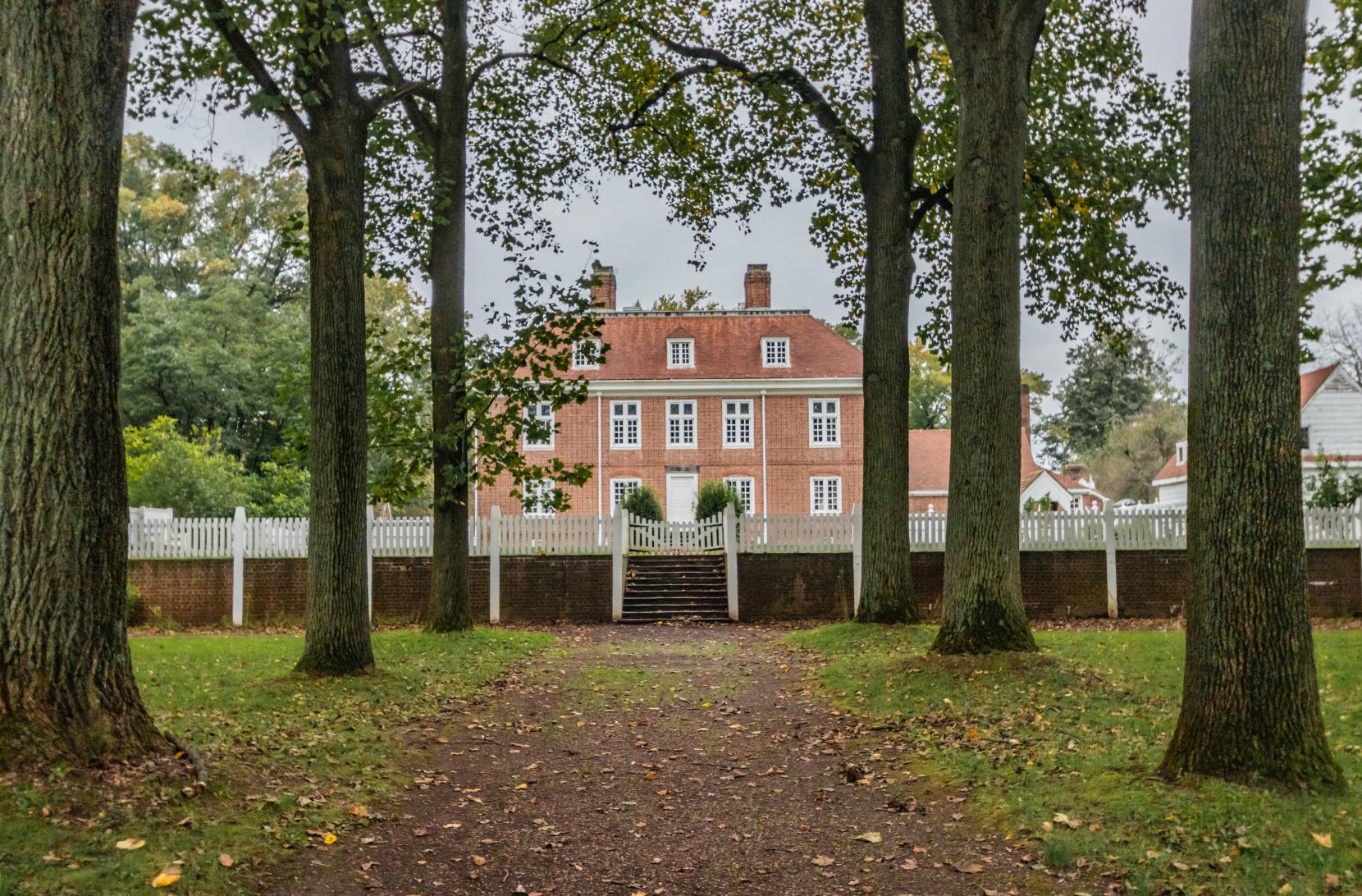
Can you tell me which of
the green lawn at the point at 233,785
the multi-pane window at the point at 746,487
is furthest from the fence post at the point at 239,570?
the multi-pane window at the point at 746,487

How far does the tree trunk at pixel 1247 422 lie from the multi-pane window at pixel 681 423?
1286 inches

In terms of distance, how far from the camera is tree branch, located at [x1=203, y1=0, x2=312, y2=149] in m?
9.45

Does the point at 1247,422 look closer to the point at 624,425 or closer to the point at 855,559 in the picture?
the point at 855,559

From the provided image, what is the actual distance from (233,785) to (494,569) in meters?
14.1

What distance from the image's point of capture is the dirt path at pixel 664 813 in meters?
5.50

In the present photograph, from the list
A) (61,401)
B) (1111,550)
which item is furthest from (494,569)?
(61,401)

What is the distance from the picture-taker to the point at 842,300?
1952cm

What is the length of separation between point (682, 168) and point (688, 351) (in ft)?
68.6

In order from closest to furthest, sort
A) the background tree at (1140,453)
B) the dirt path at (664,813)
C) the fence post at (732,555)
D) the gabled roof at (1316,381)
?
the dirt path at (664,813)
the fence post at (732,555)
the gabled roof at (1316,381)
the background tree at (1140,453)

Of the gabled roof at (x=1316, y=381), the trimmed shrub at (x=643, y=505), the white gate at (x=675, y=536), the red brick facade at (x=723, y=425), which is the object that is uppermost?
the gabled roof at (x=1316, y=381)

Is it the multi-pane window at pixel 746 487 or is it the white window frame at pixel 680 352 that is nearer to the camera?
the multi-pane window at pixel 746 487

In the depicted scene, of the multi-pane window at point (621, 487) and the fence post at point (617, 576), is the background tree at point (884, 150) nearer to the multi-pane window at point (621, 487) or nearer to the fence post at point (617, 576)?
the fence post at point (617, 576)

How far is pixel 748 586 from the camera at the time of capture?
20.9 m

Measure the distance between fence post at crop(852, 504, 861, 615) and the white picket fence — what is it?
16 cm
